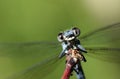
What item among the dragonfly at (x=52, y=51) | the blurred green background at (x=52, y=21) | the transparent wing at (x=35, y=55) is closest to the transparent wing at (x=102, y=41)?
the dragonfly at (x=52, y=51)

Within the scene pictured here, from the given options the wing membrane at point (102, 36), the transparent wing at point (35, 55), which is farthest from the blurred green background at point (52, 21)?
the wing membrane at point (102, 36)

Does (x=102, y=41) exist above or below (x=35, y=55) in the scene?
below

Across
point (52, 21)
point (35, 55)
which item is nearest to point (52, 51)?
point (35, 55)

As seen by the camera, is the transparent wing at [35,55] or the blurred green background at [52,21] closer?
the transparent wing at [35,55]

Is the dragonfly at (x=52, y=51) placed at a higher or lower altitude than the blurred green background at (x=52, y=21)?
lower

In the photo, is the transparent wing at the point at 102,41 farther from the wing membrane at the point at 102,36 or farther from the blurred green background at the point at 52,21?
the blurred green background at the point at 52,21

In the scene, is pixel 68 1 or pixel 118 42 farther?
pixel 68 1

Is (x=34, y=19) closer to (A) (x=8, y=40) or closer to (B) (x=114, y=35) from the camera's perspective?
(A) (x=8, y=40)

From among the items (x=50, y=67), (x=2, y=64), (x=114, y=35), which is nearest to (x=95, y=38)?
(x=114, y=35)

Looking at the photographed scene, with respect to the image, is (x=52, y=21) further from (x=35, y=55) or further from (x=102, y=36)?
(x=102, y=36)
